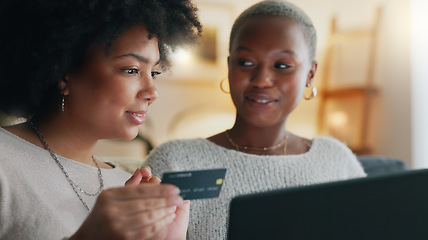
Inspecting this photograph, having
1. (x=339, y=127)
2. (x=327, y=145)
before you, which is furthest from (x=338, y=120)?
(x=327, y=145)

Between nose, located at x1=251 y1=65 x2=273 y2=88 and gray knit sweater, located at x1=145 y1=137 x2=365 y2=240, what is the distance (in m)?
0.20

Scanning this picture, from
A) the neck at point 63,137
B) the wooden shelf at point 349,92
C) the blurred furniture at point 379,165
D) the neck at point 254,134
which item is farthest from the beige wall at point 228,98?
the neck at point 63,137

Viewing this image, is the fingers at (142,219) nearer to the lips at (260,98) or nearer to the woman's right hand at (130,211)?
the woman's right hand at (130,211)

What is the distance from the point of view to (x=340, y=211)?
587 millimetres

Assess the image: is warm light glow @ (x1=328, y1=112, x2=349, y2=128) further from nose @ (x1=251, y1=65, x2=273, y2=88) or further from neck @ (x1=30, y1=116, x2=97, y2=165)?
neck @ (x1=30, y1=116, x2=97, y2=165)

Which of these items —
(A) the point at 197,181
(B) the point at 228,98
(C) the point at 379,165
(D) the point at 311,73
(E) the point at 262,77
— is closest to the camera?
(A) the point at 197,181

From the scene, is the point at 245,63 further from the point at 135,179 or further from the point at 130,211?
the point at 130,211

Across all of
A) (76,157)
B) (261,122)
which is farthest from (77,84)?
(261,122)

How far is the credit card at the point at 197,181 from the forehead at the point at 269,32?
22.7 inches

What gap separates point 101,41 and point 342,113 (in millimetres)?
3208

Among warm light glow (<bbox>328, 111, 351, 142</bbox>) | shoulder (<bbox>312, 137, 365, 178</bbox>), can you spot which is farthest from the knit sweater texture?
warm light glow (<bbox>328, 111, 351, 142</bbox>)

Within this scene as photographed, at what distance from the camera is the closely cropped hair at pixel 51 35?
36.2 inches

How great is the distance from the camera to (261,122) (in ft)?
4.17

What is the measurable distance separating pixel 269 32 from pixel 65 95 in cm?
54
